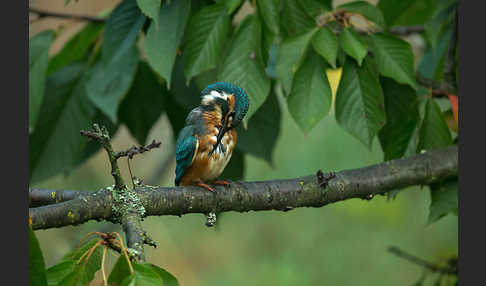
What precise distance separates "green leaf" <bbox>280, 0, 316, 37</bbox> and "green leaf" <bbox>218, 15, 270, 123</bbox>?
0.55ft

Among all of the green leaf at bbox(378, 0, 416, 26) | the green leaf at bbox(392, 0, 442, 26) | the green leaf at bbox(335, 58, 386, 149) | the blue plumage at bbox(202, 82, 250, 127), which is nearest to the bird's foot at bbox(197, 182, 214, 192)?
the blue plumage at bbox(202, 82, 250, 127)

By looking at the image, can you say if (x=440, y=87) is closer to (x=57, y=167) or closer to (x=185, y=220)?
(x=57, y=167)

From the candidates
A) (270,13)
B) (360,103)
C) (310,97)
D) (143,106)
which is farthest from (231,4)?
(143,106)

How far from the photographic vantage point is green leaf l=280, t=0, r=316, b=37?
204cm

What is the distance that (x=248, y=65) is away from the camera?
185cm

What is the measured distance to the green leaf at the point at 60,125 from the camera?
8.02ft

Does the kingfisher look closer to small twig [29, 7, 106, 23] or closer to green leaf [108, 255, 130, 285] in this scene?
green leaf [108, 255, 130, 285]

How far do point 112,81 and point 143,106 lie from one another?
0.28 metres

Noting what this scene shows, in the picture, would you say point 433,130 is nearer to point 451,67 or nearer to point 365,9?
point 451,67

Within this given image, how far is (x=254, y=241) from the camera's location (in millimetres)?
5805

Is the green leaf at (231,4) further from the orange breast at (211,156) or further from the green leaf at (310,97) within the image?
the orange breast at (211,156)

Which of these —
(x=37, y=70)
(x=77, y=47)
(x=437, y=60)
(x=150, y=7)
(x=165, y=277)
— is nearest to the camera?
(x=165, y=277)

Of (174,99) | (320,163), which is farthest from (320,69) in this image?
(320,163)

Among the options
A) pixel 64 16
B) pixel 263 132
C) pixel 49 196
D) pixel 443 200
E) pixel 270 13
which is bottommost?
pixel 443 200
